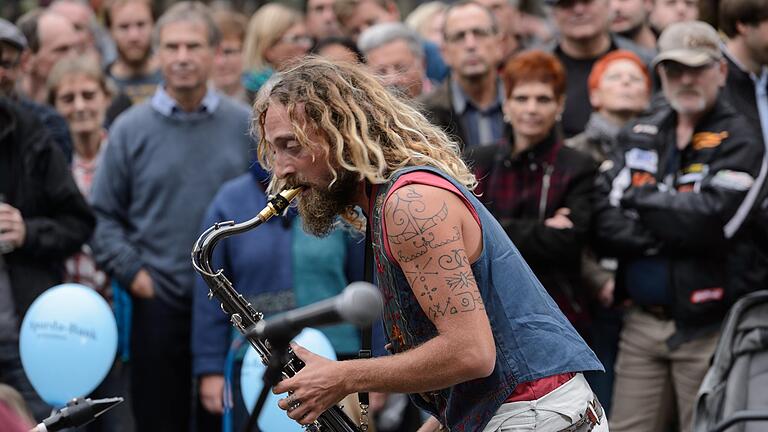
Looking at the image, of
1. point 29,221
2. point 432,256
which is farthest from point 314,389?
point 29,221

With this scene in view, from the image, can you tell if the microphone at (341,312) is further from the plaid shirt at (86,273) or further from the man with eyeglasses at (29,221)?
the plaid shirt at (86,273)

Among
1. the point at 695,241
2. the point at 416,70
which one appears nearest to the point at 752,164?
the point at 695,241

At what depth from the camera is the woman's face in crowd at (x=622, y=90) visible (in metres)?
7.17

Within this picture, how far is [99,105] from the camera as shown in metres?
7.96

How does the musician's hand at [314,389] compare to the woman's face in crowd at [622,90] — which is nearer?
the musician's hand at [314,389]

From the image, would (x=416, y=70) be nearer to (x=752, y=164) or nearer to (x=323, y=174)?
(x=752, y=164)

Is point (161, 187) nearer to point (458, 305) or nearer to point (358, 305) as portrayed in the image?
point (458, 305)

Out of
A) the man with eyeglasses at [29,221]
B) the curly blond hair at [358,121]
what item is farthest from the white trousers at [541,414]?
the man with eyeglasses at [29,221]

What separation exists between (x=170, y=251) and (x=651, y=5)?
407 centimetres

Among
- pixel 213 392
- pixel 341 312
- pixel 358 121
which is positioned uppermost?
pixel 358 121

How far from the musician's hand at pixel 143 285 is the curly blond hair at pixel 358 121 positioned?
3.20m

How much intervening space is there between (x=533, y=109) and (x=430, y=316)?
3089mm

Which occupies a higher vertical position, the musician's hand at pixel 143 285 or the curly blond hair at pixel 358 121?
the curly blond hair at pixel 358 121

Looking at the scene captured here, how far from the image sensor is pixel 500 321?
383cm
